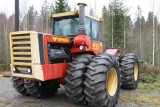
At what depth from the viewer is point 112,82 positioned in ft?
26.0

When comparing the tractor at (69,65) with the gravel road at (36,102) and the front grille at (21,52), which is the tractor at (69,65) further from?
the gravel road at (36,102)

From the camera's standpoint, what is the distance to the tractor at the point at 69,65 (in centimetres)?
678

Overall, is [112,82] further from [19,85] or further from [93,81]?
[19,85]

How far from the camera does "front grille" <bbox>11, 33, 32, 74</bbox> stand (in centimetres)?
683

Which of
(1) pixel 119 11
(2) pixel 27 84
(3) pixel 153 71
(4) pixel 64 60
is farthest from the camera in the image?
(1) pixel 119 11

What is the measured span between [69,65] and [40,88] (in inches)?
65.2

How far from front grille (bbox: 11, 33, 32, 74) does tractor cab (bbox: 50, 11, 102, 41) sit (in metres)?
2.02

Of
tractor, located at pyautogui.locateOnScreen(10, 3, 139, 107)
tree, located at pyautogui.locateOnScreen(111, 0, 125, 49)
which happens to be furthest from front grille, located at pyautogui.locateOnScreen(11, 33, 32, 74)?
tree, located at pyautogui.locateOnScreen(111, 0, 125, 49)

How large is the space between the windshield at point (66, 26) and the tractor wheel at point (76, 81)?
1589 millimetres

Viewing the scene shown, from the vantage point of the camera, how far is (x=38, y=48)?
671cm

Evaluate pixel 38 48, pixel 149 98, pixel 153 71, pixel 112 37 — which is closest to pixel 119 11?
pixel 112 37

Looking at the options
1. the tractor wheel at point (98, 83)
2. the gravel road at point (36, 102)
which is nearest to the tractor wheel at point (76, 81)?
the tractor wheel at point (98, 83)

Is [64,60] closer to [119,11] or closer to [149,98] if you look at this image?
[149,98]

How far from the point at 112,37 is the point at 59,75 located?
19.2 meters
